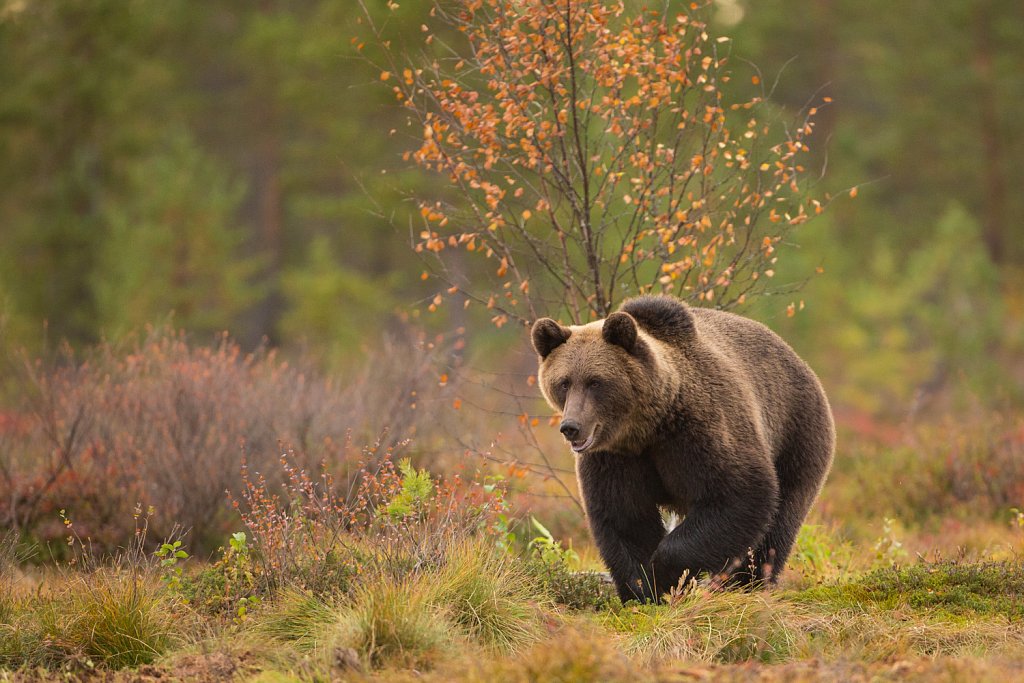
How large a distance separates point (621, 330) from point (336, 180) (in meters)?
26.5

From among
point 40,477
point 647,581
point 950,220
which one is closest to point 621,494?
point 647,581

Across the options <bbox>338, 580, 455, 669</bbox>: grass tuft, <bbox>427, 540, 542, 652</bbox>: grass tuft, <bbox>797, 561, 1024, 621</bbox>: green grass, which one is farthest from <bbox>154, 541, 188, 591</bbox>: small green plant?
<bbox>797, 561, 1024, 621</bbox>: green grass

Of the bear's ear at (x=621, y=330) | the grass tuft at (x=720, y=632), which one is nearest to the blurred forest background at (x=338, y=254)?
the bear's ear at (x=621, y=330)

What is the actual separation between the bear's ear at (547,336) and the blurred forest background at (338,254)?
1683 millimetres

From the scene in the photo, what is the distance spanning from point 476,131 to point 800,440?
9.81 feet

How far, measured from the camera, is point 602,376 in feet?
20.3

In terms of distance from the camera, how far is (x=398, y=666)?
524 centimetres

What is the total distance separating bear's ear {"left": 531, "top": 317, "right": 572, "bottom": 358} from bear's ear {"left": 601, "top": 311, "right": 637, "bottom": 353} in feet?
0.77

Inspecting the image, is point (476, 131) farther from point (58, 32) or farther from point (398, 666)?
point (58, 32)

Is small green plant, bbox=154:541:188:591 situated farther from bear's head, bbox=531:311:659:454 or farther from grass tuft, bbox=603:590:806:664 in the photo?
grass tuft, bbox=603:590:806:664

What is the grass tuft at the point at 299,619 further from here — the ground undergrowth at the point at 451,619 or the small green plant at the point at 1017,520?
the small green plant at the point at 1017,520

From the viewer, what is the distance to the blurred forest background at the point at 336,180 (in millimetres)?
21203

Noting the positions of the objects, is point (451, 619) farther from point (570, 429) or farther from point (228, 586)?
point (228, 586)

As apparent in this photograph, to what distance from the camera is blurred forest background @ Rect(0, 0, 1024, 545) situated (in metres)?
10.3
